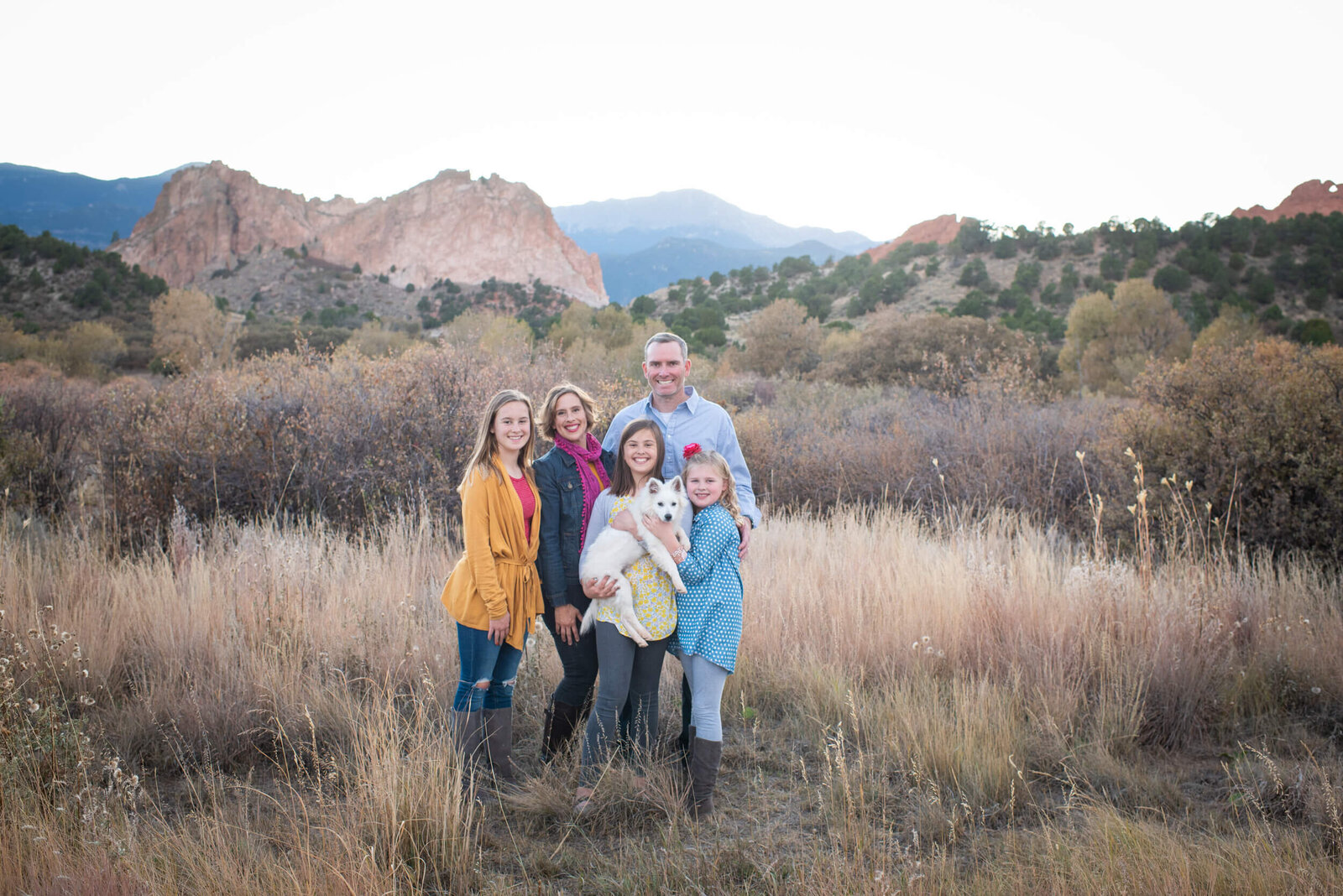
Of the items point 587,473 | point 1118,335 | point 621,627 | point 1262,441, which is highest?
point 1118,335

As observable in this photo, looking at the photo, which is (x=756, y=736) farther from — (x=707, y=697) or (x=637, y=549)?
(x=637, y=549)

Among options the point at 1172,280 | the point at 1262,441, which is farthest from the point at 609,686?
the point at 1172,280

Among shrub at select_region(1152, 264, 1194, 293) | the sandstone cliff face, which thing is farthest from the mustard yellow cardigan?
the sandstone cliff face

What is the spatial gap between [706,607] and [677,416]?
0.98 m

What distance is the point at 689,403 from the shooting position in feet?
11.4

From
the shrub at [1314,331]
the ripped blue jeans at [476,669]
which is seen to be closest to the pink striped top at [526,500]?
the ripped blue jeans at [476,669]

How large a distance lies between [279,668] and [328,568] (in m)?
1.46

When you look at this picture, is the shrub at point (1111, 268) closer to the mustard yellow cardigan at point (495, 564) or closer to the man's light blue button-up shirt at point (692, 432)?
the man's light blue button-up shirt at point (692, 432)

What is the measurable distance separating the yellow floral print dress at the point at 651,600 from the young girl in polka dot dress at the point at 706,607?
0.07 metres

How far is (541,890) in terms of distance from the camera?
2.53 m

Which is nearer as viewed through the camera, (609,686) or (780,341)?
(609,686)

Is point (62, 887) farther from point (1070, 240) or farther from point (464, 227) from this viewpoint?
point (464, 227)

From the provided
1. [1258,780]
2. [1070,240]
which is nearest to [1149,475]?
[1258,780]

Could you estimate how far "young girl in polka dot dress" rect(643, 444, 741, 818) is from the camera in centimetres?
287
